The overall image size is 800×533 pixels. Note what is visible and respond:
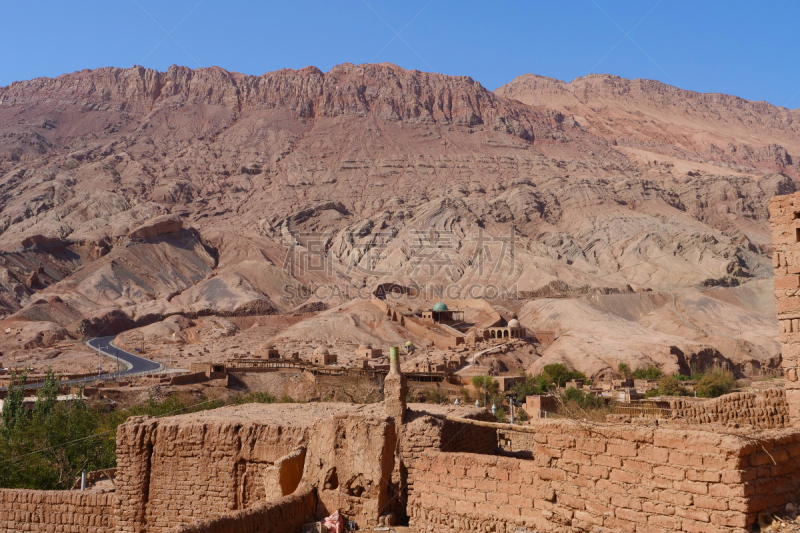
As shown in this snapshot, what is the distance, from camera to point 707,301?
68500mm

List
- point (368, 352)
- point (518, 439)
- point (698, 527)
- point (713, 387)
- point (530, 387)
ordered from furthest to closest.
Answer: point (368, 352) → point (530, 387) → point (713, 387) → point (518, 439) → point (698, 527)

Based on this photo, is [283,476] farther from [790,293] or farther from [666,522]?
[790,293]

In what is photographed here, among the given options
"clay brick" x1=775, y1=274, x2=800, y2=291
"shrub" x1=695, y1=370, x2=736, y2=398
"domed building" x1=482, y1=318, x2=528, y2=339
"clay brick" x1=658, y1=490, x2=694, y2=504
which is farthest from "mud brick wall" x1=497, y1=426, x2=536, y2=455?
"domed building" x1=482, y1=318, x2=528, y2=339

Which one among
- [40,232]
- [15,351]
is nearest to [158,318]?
[15,351]

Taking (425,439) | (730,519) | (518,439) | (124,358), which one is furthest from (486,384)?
(730,519)

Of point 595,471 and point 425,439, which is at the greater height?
point 425,439

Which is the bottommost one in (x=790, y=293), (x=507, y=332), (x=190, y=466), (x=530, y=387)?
(x=190, y=466)

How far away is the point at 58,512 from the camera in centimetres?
1084

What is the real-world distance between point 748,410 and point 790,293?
2.17 meters

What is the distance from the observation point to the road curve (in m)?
48.3

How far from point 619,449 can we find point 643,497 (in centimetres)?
41

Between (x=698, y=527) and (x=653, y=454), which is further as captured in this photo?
(x=653, y=454)

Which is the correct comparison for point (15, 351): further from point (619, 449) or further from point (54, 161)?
point (54, 161)

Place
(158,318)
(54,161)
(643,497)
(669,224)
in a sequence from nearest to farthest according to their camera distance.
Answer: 1. (643,497)
2. (158,318)
3. (669,224)
4. (54,161)
